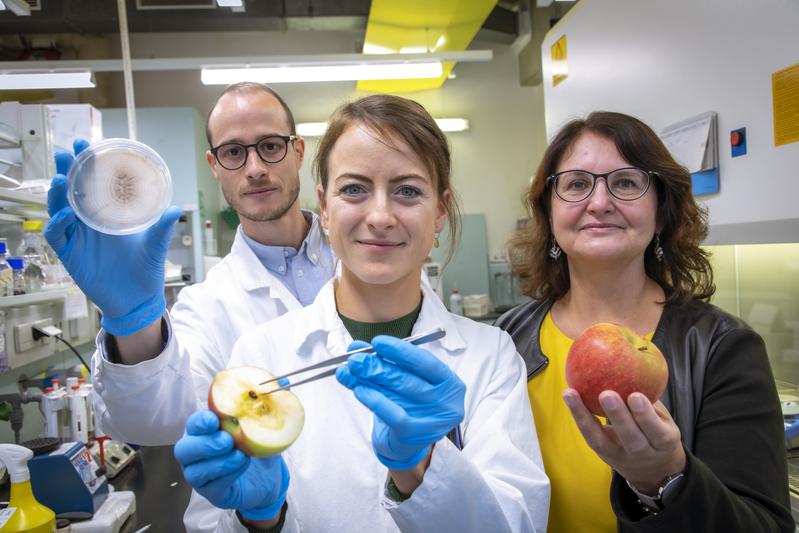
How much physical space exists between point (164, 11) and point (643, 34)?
4499mm

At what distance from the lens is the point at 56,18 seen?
484cm

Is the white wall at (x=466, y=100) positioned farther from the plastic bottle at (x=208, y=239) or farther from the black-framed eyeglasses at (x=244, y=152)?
the black-framed eyeglasses at (x=244, y=152)

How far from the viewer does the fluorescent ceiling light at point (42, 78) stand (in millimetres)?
3506

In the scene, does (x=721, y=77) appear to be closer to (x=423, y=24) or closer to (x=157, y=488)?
(x=157, y=488)

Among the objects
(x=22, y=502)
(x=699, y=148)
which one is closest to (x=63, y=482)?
(x=22, y=502)

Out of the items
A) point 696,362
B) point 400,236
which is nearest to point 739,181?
point 696,362

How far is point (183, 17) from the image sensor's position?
5.04 meters

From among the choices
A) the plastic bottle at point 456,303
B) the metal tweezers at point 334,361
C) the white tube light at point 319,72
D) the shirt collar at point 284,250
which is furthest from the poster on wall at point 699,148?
the plastic bottle at point 456,303

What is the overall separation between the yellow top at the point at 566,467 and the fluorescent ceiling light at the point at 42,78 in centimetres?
374

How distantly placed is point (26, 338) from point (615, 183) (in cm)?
226

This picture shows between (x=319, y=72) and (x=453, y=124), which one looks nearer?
(x=319, y=72)

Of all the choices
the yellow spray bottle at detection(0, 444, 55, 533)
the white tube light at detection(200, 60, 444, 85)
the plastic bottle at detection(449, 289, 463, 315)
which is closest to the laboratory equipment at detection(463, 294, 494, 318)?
the plastic bottle at detection(449, 289, 463, 315)

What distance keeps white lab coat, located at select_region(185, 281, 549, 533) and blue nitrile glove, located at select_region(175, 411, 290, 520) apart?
110 millimetres

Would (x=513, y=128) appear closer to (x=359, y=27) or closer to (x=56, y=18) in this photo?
(x=359, y=27)
